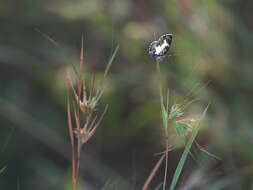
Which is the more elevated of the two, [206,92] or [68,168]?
[206,92]

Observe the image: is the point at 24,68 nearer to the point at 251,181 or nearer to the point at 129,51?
the point at 129,51

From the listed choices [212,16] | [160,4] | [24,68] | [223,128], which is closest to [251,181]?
[223,128]

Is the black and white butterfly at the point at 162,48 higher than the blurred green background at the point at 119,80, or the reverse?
the black and white butterfly at the point at 162,48

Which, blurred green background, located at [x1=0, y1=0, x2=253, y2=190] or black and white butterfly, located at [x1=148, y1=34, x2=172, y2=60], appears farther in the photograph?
blurred green background, located at [x1=0, y1=0, x2=253, y2=190]

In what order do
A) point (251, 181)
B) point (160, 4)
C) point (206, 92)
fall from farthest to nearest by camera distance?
point (160, 4) < point (206, 92) < point (251, 181)

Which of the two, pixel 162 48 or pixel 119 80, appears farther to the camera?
pixel 119 80

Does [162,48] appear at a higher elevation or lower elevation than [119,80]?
higher

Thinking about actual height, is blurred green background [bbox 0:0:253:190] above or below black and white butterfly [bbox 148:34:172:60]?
below

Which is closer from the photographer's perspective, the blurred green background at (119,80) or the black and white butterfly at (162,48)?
the black and white butterfly at (162,48)
